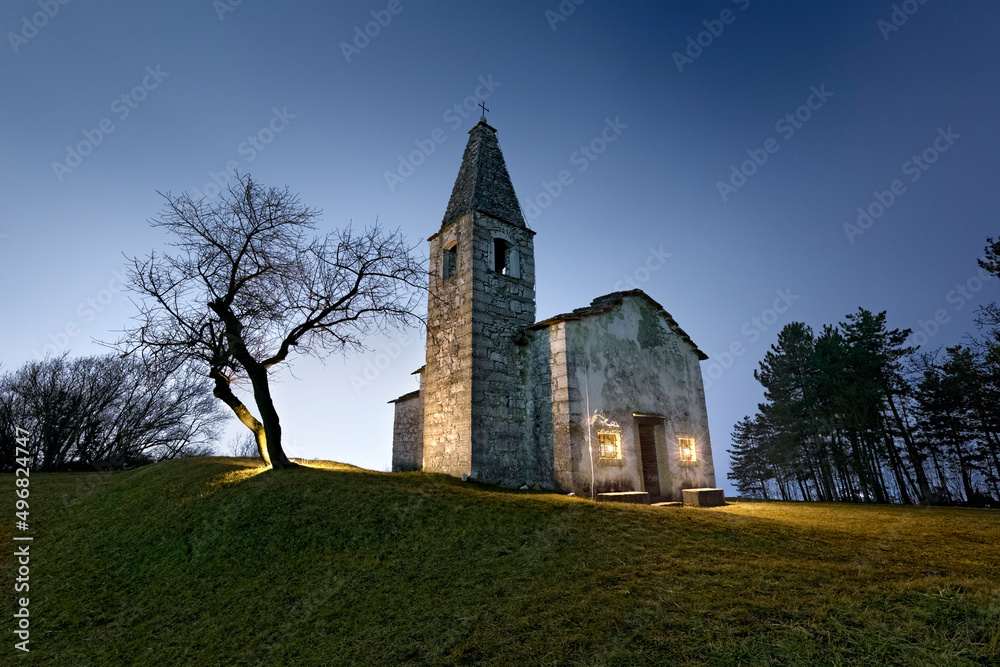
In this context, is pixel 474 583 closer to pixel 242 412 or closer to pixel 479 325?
pixel 479 325

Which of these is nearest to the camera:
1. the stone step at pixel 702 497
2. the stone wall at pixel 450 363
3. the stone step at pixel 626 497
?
the stone step at pixel 626 497

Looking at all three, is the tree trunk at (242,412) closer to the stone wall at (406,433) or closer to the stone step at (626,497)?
the stone wall at (406,433)

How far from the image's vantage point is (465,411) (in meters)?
13.8

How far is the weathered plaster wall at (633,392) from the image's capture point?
43.8ft

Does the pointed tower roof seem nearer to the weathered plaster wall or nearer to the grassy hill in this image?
the weathered plaster wall

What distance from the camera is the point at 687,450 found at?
52.9 ft

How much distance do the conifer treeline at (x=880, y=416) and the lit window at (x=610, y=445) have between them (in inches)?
649

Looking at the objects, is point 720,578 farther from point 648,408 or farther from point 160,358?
point 160,358

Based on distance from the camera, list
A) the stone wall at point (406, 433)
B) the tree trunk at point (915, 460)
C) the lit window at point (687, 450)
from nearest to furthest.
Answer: the lit window at point (687, 450) → the stone wall at point (406, 433) → the tree trunk at point (915, 460)

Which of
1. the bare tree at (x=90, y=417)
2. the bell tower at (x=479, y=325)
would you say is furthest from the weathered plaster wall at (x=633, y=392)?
the bare tree at (x=90, y=417)

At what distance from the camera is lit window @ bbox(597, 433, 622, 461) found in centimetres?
1350

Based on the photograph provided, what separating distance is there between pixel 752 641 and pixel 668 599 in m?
1.02

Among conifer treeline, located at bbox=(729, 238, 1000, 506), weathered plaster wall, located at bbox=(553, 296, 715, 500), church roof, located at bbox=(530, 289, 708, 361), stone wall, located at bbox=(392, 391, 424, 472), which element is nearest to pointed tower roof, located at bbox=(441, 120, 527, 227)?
church roof, located at bbox=(530, 289, 708, 361)

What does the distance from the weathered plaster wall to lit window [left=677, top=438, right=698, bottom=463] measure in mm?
188
